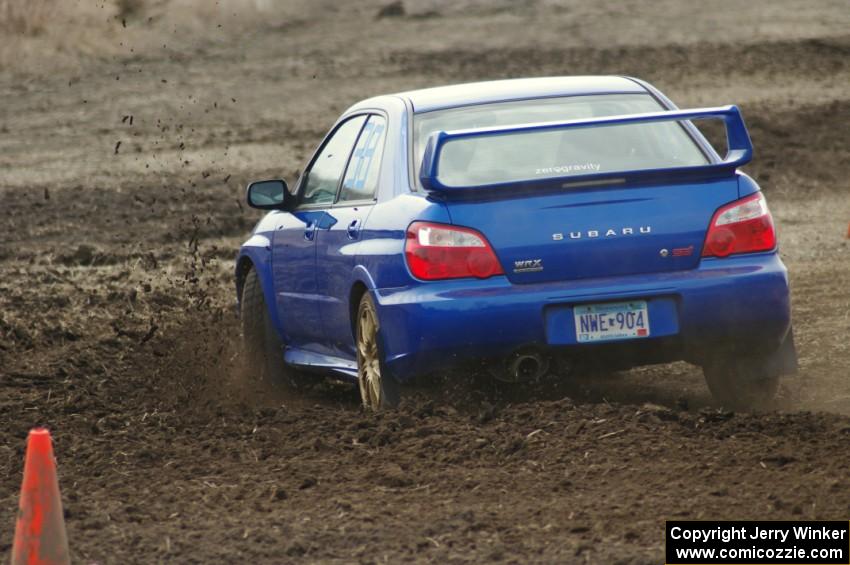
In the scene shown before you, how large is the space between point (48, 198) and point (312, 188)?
10812 mm

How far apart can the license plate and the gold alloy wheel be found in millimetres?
978

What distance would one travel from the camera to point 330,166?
9.99 metres

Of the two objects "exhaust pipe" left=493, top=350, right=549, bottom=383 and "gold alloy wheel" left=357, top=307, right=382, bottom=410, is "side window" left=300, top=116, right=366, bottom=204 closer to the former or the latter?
"gold alloy wheel" left=357, top=307, right=382, bottom=410

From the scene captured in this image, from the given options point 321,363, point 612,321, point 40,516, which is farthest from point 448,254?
point 40,516

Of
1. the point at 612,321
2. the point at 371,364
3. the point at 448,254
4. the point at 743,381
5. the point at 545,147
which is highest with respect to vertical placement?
the point at 545,147

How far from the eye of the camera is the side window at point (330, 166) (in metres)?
9.77

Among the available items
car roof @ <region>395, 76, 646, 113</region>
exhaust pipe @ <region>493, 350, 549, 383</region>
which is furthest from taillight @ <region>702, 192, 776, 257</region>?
car roof @ <region>395, 76, 646, 113</region>

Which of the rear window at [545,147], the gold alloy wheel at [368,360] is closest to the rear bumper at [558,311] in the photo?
the gold alloy wheel at [368,360]

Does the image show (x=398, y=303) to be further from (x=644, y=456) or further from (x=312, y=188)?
(x=312, y=188)

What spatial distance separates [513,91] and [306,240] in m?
1.39

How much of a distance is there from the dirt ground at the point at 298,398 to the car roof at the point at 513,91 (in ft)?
4.72

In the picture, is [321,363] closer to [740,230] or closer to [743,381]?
[743,381]

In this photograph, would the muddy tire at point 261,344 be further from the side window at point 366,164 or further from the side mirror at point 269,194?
the side window at point 366,164

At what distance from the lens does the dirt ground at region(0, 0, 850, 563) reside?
6.60 m
